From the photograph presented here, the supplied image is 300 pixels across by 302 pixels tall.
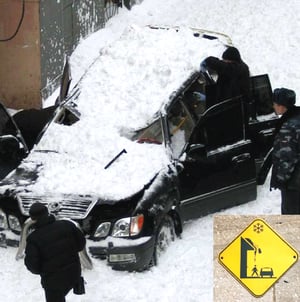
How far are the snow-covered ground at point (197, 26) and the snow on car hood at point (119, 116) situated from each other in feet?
2.92

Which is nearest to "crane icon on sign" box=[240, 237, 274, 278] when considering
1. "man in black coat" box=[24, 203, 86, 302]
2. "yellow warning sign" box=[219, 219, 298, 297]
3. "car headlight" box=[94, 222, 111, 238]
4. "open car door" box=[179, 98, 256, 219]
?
"yellow warning sign" box=[219, 219, 298, 297]

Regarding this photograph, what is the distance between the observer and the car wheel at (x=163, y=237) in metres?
9.10

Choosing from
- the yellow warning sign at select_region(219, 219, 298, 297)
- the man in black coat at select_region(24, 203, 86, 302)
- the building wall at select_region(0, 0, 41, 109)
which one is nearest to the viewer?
the yellow warning sign at select_region(219, 219, 298, 297)

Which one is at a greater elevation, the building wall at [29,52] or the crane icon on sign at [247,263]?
the crane icon on sign at [247,263]

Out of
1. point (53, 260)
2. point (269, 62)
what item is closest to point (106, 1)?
point (269, 62)

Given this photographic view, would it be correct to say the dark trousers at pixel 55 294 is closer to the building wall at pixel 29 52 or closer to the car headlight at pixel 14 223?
the car headlight at pixel 14 223

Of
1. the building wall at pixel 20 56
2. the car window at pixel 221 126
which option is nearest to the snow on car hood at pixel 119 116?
the car window at pixel 221 126

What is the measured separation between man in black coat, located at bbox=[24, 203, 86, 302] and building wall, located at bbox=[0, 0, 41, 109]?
7.41 m

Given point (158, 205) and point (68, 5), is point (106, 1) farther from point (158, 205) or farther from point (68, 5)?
point (158, 205)

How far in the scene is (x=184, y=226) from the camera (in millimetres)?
10172

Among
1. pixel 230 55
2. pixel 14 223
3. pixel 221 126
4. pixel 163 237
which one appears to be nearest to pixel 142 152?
pixel 163 237

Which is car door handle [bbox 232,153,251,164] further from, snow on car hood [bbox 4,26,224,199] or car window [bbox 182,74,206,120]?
snow on car hood [bbox 4,26,224,199]

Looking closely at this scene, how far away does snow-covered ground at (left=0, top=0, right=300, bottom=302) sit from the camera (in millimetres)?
8664

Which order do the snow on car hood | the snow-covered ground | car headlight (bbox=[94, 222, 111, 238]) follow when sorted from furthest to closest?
1. the snow on car hood
2. car headlight (bbox=[94, 222, 111, 238])
3. the snow-covered ground
